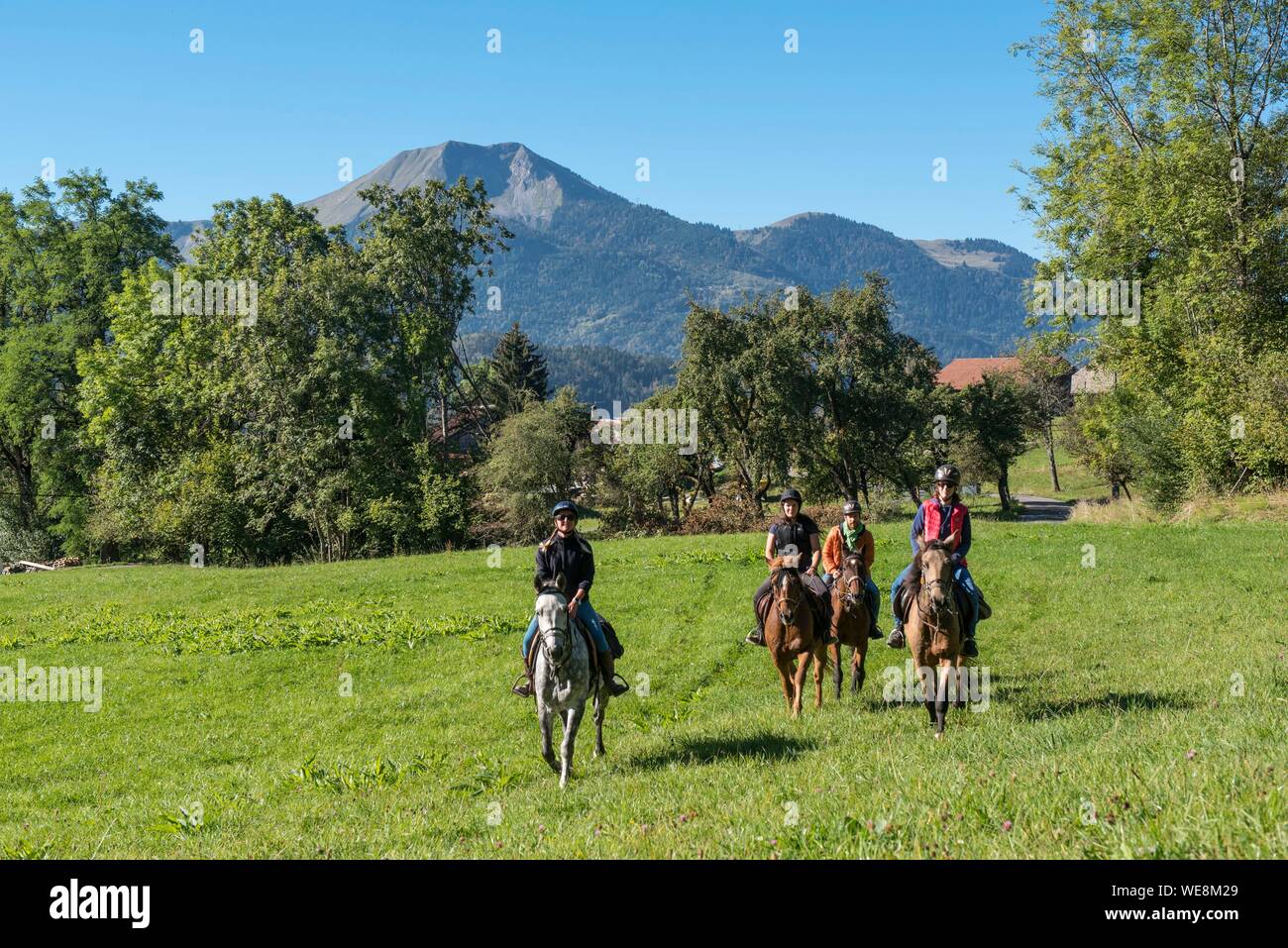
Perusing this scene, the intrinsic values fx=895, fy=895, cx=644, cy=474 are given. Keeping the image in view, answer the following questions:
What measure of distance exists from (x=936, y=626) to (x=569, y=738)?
4937 millimetres

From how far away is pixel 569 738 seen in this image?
11180mm

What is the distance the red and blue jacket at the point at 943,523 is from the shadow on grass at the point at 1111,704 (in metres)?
2.22

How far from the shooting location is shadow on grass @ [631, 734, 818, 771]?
1102cm

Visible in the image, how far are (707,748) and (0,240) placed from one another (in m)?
63.5

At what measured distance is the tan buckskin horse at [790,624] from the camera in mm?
13219

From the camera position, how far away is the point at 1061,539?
33.1 metres

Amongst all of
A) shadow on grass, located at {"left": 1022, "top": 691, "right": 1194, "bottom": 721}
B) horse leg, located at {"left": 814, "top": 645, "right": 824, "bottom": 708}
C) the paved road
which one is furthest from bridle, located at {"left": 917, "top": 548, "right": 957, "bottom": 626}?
the paved road

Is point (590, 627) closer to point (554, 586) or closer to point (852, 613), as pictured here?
point (554, 586)

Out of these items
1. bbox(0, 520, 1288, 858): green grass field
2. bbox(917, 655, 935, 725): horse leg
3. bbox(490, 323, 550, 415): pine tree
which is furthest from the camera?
bbox(490, 323, 550, 415): pine tree

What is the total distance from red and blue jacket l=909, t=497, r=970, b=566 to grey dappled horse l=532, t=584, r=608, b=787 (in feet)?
15.7

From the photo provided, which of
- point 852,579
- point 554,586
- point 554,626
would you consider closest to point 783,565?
point 852,579

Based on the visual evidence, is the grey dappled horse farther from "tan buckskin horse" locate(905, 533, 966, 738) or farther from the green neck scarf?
the green neck scarf
